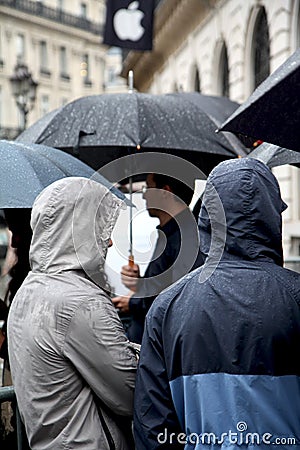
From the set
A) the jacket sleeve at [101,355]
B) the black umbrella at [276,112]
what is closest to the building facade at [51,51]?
the black umbrella at [276,112]

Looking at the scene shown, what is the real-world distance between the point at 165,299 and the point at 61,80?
54863 mm

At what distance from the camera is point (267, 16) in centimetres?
1342

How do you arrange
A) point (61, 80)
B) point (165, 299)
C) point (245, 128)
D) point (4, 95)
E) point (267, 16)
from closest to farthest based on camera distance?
point (165, 299) < point (245, 128) < point (267, 16) < point (4, 95) < point (61, 80)

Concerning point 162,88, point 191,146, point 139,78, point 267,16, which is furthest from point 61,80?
point 191,146

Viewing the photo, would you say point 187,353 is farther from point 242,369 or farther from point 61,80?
point 61,80

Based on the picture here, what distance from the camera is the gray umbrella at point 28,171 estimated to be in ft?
12.1

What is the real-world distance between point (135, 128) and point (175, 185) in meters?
0.99

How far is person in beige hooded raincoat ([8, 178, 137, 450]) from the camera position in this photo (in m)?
2.67

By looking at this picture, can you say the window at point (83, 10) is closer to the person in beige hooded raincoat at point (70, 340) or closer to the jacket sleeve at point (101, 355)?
the person in beige hooded raincoat at point (70, 340)

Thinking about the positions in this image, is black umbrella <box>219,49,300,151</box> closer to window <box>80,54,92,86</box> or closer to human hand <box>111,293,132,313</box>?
human hand <box>111,293,132,313</box>

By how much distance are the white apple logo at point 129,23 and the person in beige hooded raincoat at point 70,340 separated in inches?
393

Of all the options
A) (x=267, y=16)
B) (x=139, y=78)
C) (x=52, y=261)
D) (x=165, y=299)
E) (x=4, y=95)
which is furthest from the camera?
(x=4, y=95)

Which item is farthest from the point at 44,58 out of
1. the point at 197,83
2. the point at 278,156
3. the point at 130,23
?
the point at 278,156

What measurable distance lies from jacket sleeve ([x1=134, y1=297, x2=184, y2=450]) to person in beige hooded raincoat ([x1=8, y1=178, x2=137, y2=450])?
0.49 ft
